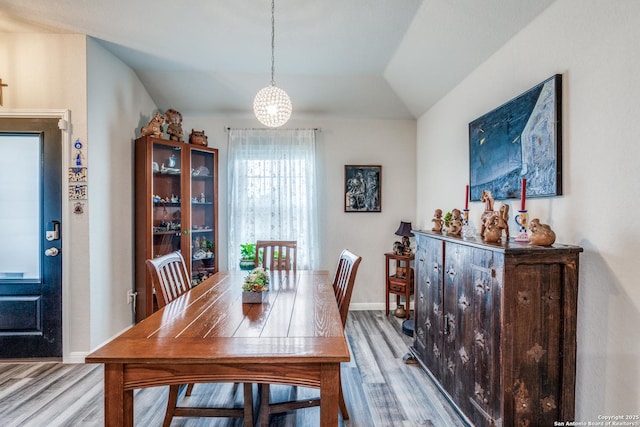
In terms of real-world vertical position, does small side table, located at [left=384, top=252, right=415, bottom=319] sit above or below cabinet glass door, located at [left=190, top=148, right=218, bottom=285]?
below

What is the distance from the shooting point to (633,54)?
1389 mm

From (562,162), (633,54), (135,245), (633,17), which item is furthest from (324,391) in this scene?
(135,245)

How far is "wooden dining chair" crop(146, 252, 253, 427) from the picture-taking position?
1.71 meters

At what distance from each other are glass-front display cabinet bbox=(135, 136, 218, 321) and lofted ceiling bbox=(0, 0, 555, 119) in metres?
0.76

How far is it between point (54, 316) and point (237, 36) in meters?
2.90

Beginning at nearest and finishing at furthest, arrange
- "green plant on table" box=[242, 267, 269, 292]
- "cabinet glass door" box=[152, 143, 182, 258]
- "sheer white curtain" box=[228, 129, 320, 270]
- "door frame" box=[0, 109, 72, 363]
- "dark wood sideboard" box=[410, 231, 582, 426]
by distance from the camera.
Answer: "dark wood sideboard" box=[410, 231, 582, 426] < "green plant on table" box=[242, 267, 269, 292] < "door frame" box=[0, 109, 72, 363] < "cabinet glass door" box=[152, 143, 182, 258] < "sheer white curtain" box=[228, 129, 320, 270]

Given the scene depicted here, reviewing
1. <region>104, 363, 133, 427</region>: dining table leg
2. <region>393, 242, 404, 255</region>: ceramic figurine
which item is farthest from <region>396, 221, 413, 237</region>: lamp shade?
<region>104, 363, 133, 427</region>: dining table leg

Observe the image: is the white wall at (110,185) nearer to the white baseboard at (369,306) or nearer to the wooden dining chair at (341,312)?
the wooden dining chair at (341,312)

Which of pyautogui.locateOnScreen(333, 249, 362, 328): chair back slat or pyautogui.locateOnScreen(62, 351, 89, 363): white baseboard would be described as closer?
pyautogui.locateOnScreen(333, 249, 362, 328): chair back slat

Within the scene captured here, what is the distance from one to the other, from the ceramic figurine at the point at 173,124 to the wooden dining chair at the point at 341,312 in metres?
2.60

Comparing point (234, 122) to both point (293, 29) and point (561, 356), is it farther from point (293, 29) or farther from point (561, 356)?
point (561, 356)

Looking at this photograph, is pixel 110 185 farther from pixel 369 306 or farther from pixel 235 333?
pixel 369 306

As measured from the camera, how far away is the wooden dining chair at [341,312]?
67.1 inches

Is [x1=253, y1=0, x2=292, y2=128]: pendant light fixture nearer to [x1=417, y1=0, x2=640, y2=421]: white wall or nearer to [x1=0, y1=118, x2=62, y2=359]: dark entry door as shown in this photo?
[x1=417, y1=0, x2=640, y2=421]: white wall
